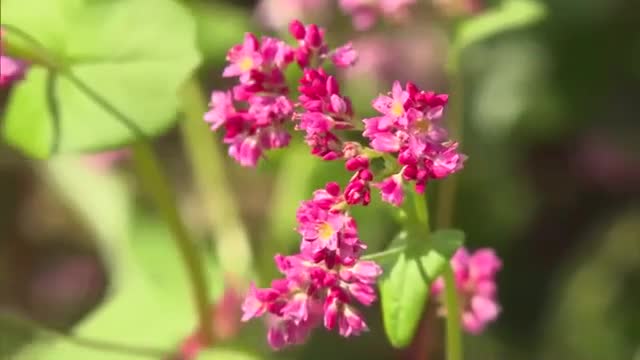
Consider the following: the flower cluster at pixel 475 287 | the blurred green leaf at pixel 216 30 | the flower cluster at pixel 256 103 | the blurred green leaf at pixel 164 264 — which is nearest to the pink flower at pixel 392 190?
the flower cluster at pixel 256 103

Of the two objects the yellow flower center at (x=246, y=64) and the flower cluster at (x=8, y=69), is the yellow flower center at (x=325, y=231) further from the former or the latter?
the flower cluster at (x=8, y=69)

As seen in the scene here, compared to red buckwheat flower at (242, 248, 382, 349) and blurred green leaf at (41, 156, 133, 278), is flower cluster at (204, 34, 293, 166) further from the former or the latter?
blurred green leaf at (41, 156, 133, 278)

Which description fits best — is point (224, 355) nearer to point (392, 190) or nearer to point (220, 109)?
point (220, 109)

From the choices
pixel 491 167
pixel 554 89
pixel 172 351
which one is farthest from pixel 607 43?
pixel 172 351

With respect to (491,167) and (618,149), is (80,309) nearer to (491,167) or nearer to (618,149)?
→ (491,167)

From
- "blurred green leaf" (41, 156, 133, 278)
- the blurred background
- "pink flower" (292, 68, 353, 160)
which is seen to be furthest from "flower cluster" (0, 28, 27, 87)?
"blurred green leaf" (41, 156, 133, 278)

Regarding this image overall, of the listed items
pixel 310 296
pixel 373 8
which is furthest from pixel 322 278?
pixel 373 8
